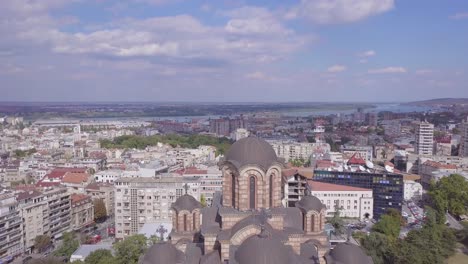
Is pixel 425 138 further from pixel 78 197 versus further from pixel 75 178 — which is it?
pixel 78 197

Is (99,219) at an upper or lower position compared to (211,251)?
lower

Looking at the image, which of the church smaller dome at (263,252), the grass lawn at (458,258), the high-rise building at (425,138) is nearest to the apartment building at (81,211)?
the church smaller dome at (263,252)

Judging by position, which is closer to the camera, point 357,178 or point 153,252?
point 153,252

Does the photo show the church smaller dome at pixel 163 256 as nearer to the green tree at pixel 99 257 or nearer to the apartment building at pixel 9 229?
the green tree at pixel 99 257

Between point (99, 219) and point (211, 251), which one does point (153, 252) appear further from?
point (99, 219)

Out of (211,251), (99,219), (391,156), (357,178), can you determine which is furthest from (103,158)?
(211,251)

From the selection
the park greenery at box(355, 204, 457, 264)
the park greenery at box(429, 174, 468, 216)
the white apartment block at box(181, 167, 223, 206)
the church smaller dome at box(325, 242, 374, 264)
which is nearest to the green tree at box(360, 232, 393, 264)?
the park greenery at box(355, 204, 457, 264)

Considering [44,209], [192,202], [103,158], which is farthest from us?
[103,158]

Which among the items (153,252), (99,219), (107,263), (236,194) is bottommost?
(99,219)
